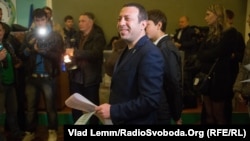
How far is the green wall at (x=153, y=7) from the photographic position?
6125 millimetres

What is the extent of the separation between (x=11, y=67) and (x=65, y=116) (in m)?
1.11

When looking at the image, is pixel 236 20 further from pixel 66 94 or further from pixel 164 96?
pixel 164 96

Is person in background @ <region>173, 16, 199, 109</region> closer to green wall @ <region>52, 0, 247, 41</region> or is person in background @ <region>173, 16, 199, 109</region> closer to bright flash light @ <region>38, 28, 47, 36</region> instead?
green wall @ <region>52, 0, 247, 41</region>

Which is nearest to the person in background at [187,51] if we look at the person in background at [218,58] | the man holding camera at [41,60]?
the person in background at [218,58]

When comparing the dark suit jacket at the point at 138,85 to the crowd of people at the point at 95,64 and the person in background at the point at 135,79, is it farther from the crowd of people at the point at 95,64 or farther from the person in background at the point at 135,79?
the crowd of people at the point at 95,64

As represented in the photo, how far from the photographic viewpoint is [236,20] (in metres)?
6.13

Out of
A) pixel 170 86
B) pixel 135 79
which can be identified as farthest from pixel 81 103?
pixel 170 86

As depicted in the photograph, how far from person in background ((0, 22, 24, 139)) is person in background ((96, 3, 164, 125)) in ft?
6.34

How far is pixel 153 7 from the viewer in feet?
20.7

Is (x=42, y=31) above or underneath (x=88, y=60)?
above

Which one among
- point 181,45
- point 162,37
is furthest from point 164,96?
point 181,45

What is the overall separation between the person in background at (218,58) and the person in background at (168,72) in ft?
2.52

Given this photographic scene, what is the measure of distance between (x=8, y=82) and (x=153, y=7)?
11.1ft

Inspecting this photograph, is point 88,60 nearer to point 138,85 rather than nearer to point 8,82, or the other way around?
point 8,82
